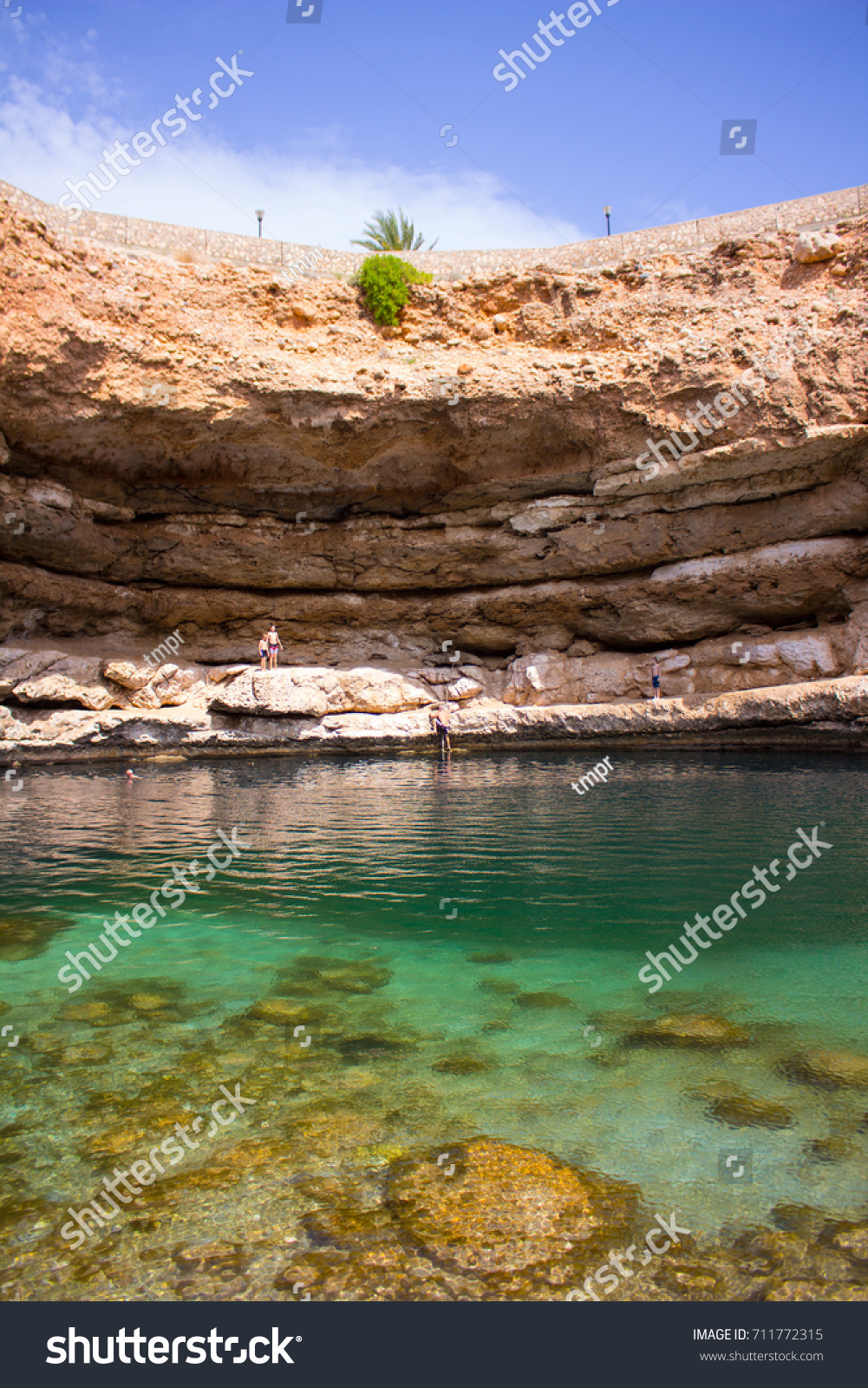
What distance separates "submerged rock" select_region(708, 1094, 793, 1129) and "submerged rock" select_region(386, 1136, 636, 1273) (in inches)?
27.7

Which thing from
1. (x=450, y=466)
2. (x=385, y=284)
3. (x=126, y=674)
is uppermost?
(x=385, y=284)

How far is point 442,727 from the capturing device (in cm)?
2047

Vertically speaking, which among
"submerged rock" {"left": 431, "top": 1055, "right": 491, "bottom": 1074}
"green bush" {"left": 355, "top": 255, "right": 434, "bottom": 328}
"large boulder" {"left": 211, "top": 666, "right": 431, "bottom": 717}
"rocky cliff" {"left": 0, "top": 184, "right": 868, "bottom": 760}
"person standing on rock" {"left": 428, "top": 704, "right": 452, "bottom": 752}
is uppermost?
"green bush" {"left": 355, "top": 255, "right": 434, "bottom": 328}

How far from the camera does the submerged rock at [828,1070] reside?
3539mm

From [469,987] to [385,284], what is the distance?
64.9 ft

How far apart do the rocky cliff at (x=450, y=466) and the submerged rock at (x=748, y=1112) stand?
18.2 metres

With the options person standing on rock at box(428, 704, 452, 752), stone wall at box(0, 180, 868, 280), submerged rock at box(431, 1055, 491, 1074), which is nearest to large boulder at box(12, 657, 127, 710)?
person standing on rock at box(428, 704, 452, 752)

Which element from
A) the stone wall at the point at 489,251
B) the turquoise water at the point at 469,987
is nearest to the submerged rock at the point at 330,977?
the turquoise water at the point at 469,987

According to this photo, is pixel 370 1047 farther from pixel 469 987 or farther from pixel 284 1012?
pixel 469 987

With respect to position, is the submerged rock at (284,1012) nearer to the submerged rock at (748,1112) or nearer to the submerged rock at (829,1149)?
the submerged rock at (748,1112)

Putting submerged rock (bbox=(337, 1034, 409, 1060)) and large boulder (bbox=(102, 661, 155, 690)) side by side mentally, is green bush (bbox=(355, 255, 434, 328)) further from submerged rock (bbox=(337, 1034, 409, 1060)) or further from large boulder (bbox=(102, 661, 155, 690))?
submerged rock (bbox=(337, 1034, 409, 1060))

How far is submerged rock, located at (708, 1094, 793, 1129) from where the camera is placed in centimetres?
324

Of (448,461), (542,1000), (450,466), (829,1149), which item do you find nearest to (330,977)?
(542,1000)

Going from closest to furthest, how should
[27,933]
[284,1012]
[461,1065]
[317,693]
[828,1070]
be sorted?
[828,1070] → [461,1065] → [284,1012] → [27,933] → [317,693]
